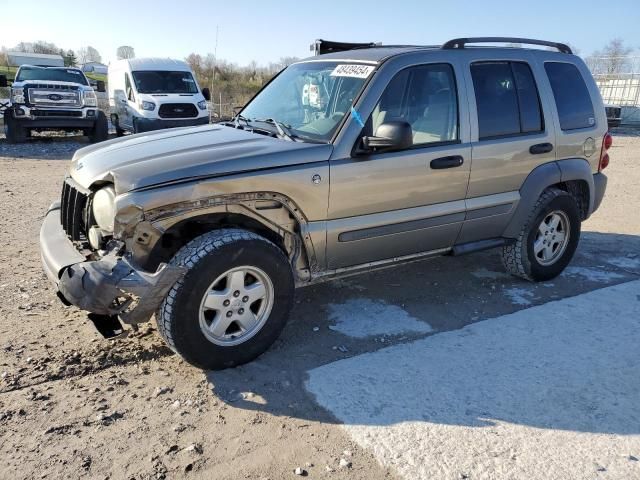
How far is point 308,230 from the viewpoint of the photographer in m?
3.65

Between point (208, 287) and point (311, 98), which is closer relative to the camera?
point (208, 287)

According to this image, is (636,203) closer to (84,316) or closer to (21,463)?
(84,316)

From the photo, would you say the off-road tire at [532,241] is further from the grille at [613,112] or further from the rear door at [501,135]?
the grille at [613,112]

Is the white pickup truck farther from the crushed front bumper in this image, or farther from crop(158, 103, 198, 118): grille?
the crushed front bumper

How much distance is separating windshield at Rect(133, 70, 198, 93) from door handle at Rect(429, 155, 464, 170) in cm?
1373

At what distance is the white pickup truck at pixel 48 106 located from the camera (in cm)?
1449

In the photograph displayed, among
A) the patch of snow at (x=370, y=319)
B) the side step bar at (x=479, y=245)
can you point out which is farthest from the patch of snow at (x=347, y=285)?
the side step bar at (x=479, y=245)

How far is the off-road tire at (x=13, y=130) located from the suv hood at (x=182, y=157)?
12.4 meters

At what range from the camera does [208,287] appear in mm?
3275

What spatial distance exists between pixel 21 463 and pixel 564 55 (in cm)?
516

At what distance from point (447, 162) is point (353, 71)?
0.96 m

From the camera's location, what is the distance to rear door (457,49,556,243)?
4312 millimetres

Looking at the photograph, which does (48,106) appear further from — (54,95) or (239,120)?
(239,120)

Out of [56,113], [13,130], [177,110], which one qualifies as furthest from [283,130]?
[13,130]
